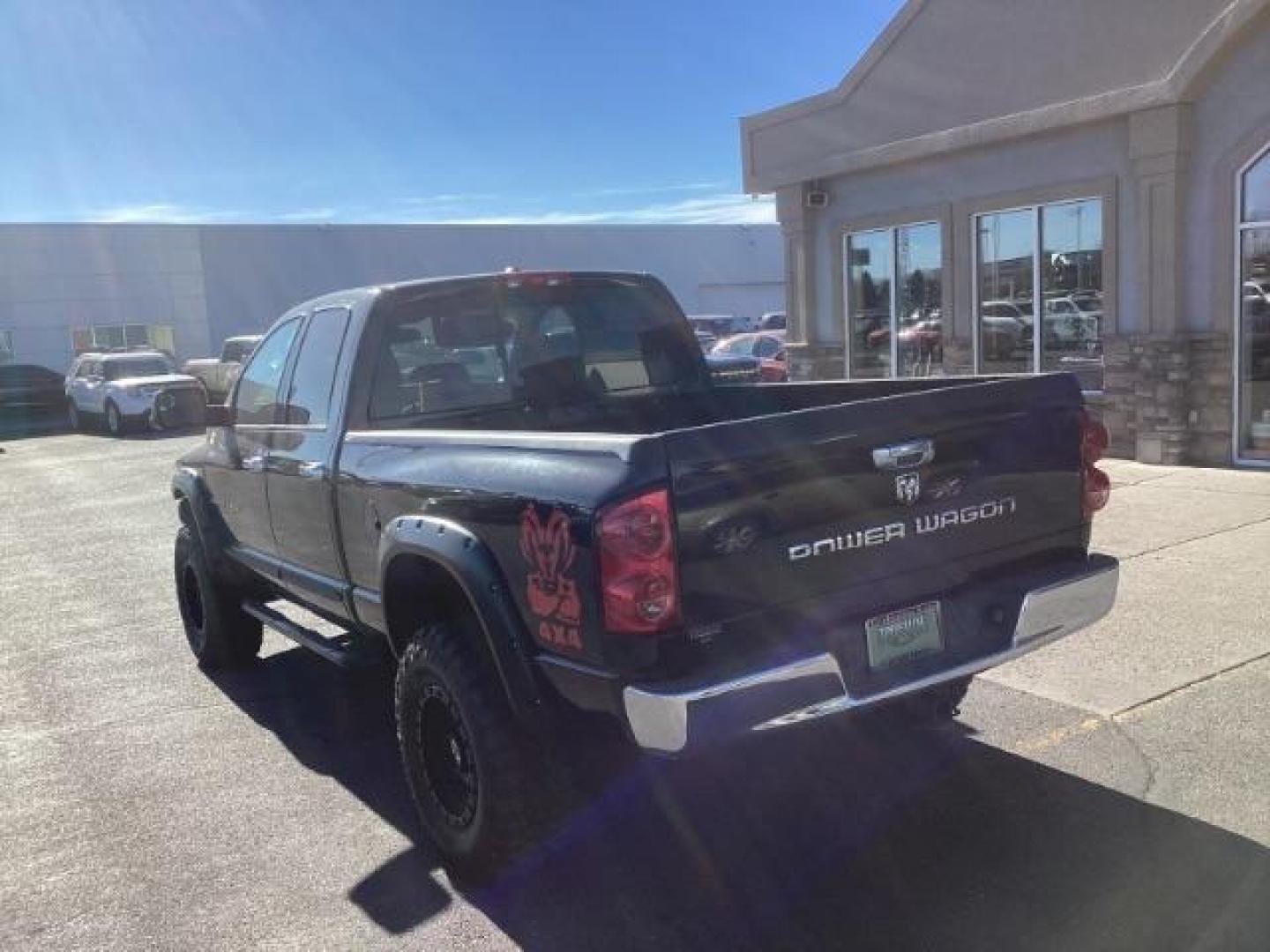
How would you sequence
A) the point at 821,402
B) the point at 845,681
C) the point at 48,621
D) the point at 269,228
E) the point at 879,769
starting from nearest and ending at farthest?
1. the point at 845,681
2. the point at 879,769
3. the point at 821,402
4. the point at 48,621
5. the point at 269,228

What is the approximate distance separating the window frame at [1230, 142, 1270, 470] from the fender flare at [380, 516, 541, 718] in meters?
9.11

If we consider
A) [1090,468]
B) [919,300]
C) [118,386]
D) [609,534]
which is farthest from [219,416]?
[118,386]

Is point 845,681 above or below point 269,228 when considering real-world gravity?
below

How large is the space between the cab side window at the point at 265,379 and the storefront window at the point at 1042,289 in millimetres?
8758

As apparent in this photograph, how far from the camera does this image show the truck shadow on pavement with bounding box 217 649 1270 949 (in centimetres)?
332

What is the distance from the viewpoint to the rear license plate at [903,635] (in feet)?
11.2

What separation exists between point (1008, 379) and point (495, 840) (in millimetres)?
2324

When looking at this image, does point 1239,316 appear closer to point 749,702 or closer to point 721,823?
point 721,823

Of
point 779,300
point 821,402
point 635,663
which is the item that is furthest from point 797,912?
point 779,300

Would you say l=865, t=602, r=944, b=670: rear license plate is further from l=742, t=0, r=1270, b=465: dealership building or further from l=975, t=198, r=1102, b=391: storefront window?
l=975, t=198, r=1102, b=391: storefront window

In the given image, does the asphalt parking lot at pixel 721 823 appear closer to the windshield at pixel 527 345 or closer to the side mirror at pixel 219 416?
the side mirror at pixel 219 416

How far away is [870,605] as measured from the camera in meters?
3.46

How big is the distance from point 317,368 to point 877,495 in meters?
2.68

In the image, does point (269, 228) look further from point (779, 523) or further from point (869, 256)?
point (779, 523)
